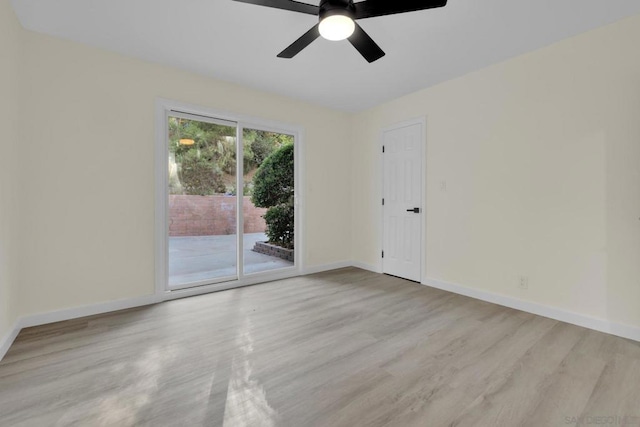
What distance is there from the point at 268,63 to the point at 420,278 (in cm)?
324

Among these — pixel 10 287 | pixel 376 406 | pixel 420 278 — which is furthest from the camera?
pixel 420 278

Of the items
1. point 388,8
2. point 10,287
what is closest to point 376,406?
point 388,8

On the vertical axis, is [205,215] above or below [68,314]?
above

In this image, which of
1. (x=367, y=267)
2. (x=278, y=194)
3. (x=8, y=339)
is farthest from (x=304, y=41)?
(x=367, y=267)

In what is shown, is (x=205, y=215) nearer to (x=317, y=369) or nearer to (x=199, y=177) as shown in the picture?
(x=199, y=177)

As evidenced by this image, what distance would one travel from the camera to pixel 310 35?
6.91 ft

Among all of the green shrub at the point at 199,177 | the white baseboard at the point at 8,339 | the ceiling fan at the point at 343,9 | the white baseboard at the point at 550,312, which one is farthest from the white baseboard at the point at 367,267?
the white baseboard at the point at 8,339

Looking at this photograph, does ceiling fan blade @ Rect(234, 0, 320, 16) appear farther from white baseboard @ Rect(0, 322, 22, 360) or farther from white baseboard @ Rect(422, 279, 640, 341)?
Result: white baseboard @ Rect(422, 279, 640, 341)

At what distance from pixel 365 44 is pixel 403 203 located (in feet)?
7.90

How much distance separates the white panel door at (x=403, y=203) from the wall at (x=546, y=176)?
19 cm

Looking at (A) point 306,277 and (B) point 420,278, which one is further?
(A) point 306,277

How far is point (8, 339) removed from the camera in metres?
2.17

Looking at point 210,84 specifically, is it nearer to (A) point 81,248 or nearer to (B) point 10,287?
(A) point 81,248

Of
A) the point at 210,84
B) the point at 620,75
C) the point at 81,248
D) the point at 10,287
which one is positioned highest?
the point at 210,84
